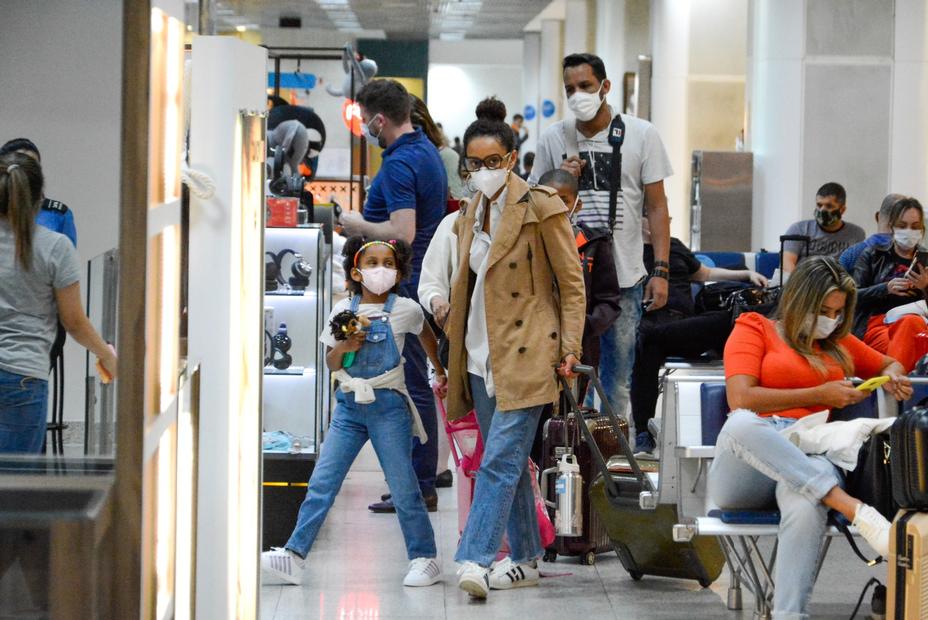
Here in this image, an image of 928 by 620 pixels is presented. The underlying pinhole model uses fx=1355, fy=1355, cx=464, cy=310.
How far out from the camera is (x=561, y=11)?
2897cm

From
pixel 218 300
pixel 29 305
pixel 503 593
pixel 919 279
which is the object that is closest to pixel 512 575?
pixel 503 593

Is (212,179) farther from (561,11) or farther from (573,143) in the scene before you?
(561,11)

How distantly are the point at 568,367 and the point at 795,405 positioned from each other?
75 cm

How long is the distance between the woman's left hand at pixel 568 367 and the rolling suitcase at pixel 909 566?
1387 millimetres

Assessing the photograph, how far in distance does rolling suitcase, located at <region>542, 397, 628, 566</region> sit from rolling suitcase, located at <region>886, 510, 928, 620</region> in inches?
65.0

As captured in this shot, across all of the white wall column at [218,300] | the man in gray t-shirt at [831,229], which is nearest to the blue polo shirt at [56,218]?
the white wall column at [218,300]

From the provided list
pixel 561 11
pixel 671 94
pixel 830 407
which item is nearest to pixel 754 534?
pixel 830 407

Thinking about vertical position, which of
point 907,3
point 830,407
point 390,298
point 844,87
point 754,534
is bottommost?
point 754,534

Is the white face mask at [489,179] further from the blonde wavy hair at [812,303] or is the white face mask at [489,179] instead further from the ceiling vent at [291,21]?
the ceiling vent at [291,21]

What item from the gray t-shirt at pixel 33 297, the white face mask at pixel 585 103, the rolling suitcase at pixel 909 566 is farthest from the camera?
the white face mask at pixel 585 103

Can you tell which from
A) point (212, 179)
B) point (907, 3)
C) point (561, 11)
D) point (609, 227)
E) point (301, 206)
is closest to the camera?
point (212, 179)

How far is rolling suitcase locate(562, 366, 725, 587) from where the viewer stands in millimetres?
4766

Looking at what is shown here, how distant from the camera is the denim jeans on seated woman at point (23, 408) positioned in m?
2.37

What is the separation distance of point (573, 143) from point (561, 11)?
23.9 meters
